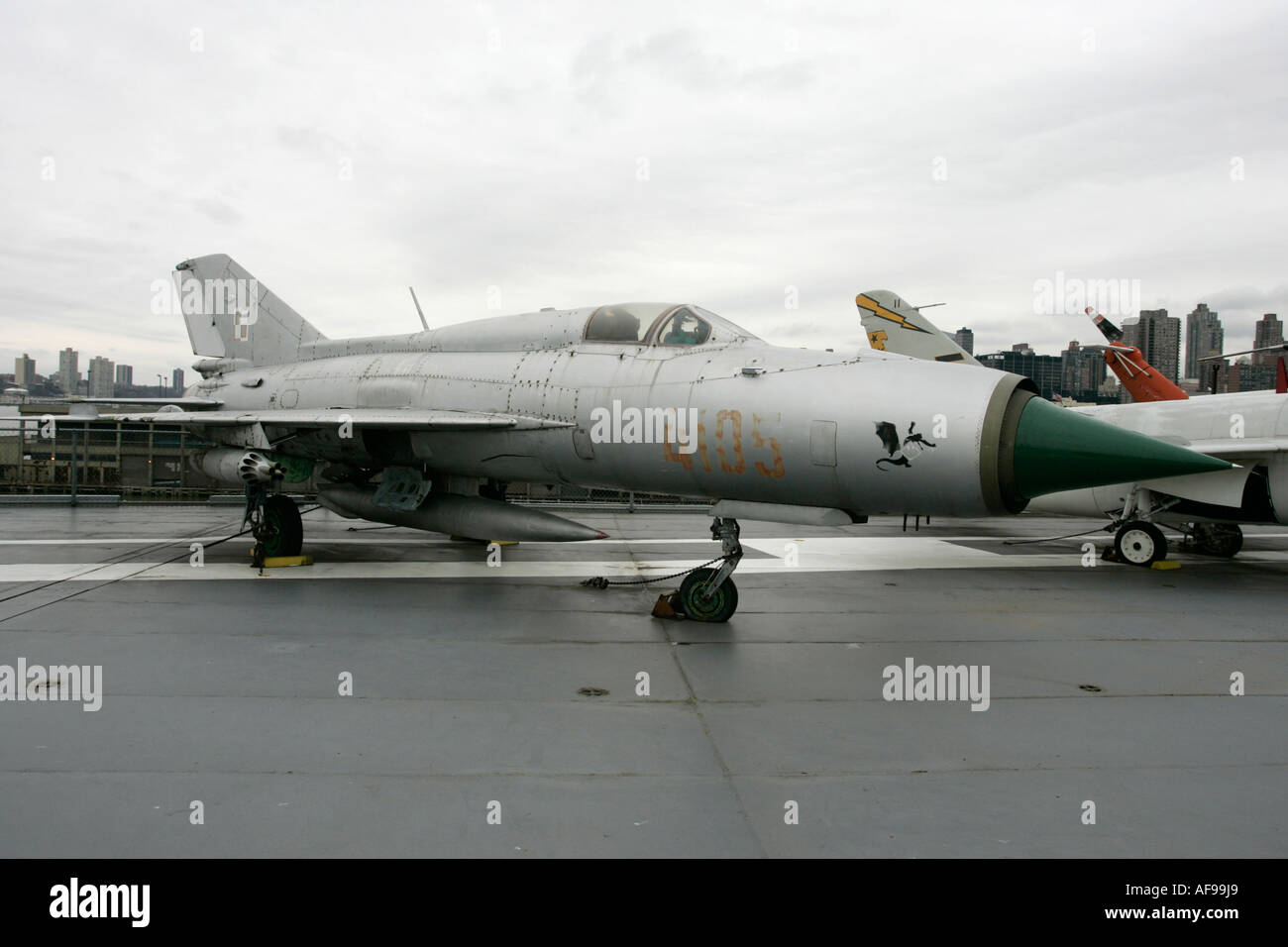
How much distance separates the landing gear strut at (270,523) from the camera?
9945 mm

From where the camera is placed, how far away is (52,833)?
3.22 m

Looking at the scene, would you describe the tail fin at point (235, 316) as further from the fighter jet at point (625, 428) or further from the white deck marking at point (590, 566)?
the white deck marking at point (590, 566)

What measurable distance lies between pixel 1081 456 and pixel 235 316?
11.8 meters

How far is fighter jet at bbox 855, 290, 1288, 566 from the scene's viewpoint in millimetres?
10945

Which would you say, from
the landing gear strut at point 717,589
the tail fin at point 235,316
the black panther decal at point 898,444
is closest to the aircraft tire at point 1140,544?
the landing gear strut at point 717,589

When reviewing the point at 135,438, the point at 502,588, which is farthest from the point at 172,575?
the point at 135,438

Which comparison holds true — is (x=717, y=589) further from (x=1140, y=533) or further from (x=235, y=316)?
(x=235, y=316)

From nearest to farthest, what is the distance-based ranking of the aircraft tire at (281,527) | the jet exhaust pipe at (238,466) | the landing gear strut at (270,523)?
1. the jet exhaust pipe at (238,466)
2. the landing gear strut at (270,523)
3. the aircraft tire at (281,527)

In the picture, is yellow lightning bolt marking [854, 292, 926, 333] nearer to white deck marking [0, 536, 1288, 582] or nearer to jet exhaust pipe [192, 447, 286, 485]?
white deck marking [0, 536, 1288, 582]

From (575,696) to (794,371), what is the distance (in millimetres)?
3231

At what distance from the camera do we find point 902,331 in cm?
1725

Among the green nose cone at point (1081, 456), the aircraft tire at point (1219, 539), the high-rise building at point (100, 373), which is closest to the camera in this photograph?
the green nose cone at point (1081, 456)

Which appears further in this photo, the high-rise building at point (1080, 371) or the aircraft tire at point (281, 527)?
the high-rise building at point (1080, 371)
